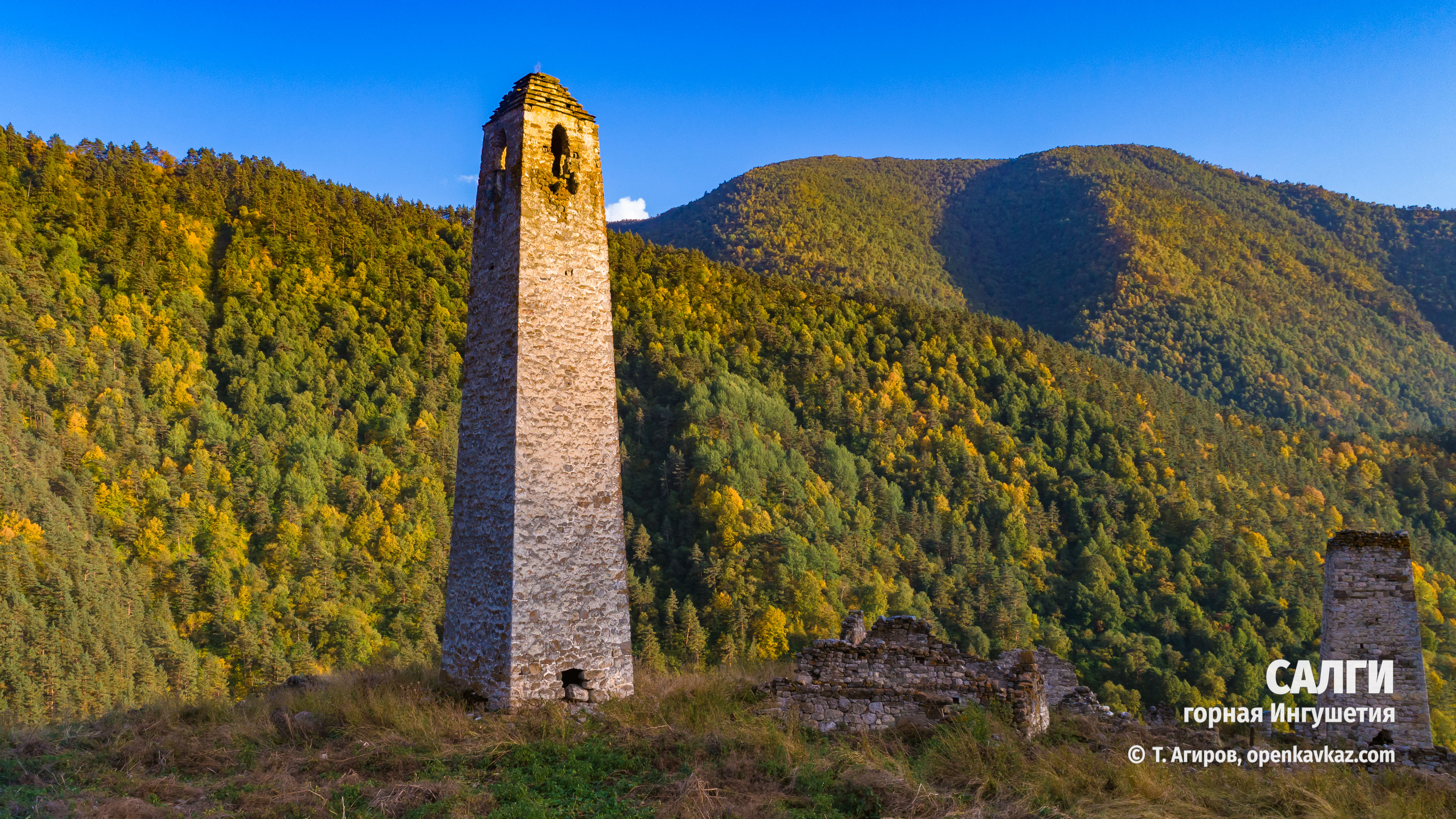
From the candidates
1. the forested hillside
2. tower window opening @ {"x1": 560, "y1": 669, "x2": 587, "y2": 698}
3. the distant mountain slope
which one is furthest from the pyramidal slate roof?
the distant mountain slope

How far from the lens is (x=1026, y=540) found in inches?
1953

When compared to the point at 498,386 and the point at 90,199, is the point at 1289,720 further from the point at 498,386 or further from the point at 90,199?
the point at 90,199

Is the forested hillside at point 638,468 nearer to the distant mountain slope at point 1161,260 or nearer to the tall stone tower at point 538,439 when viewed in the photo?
the tall stone tower at point 538,439

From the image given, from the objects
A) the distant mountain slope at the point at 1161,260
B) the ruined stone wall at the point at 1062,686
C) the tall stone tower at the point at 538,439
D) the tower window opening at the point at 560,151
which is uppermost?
the distant mountain slope at the point at 1161,260

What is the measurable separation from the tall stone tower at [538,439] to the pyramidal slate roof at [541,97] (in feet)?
0.07

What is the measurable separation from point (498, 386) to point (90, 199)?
212 ft

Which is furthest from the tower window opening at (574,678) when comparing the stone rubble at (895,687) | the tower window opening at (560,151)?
the tower window opening at (560,151)

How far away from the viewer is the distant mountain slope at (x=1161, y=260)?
99.6m

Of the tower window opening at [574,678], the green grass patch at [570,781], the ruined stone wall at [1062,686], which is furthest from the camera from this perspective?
the ruined stone wall at [1062,686]

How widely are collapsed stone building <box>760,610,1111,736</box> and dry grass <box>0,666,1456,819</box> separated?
288 mm

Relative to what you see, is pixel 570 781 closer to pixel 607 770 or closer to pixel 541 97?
pixel 607 770

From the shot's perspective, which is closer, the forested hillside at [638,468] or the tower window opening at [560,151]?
the tower window opening at [560,151]

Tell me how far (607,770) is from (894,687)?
338 centimetres

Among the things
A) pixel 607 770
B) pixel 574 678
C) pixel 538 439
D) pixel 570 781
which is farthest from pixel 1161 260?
pixel 570 781
